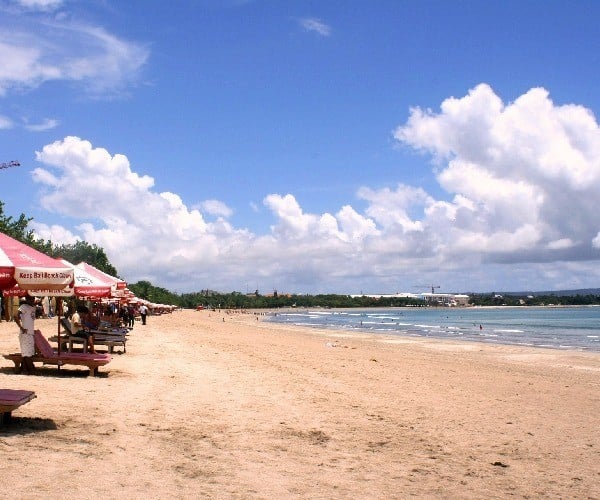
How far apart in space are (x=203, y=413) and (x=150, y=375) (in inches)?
161

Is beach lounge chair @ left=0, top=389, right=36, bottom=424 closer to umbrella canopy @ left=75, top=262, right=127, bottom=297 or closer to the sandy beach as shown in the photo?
the sandy beach

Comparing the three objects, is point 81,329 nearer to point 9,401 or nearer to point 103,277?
point 103,277

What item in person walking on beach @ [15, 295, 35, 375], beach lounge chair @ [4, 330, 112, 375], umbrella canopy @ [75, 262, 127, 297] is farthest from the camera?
umbrella canopy @ [75, 262, 127, 297]

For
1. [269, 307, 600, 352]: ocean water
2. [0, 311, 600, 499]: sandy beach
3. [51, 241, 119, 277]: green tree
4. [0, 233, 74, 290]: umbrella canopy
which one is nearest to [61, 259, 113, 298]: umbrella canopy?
[0, 311, 600, 499]: sandy beach

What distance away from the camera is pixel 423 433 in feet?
28.0

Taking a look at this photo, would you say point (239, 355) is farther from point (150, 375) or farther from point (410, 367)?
point (150, 375)

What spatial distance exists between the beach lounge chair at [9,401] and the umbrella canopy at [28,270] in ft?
4.12

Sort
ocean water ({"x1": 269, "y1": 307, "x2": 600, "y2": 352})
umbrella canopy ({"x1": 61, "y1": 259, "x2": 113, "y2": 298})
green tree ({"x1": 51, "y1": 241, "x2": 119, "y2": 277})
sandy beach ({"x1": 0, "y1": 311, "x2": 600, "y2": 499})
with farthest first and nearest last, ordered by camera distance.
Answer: green tree ({"x1": 51, "y1": 241, "x2": 119, "y2": 277}) < ocean water ({"x1": 269, "y1": 307, "x2": 600, "y2": 352}) < umbrella canopy ({"x1": 61, "y1": 259, "x2": 113, "y2": 298}) < sandy beach ({"x1": 0, "y1": 311, "x2": 600, "y2": 499})

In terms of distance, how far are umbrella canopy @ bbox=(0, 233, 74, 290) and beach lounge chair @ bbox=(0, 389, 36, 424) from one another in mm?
1255

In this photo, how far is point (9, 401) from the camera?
7.05 metres

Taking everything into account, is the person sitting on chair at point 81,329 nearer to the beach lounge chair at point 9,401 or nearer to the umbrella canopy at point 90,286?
the umbrella canopy at point 90,286

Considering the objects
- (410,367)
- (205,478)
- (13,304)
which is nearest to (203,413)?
(205,478)

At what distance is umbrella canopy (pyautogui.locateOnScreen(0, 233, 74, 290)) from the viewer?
22.9 ft

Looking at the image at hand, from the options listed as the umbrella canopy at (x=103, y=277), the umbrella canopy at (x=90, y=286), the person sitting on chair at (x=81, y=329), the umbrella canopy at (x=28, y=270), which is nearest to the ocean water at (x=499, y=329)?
the person sitting on chair at (x=81, y=329)
